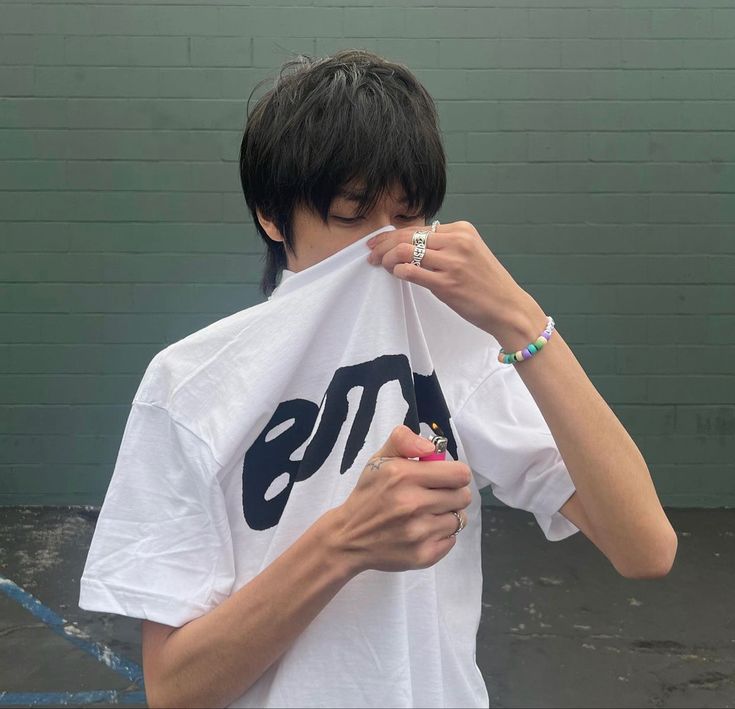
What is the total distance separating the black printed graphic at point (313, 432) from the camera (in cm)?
115

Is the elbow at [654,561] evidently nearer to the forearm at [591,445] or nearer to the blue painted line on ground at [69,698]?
the forearm at [591,445]

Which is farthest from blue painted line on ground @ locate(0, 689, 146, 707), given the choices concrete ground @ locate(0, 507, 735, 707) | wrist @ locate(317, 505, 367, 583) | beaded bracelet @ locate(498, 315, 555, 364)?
beaded bracelet @ locate(498, 315, 555, 364)

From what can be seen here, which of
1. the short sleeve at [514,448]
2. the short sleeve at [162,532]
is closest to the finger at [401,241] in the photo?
the short sleeve at [514,448]

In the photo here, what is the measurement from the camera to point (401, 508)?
99 cm

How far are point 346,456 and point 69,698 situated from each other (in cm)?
270

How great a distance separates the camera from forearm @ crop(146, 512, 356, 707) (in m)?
1.04

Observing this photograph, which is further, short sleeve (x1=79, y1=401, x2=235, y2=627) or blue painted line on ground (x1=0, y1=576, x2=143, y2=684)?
blue painted line on ground (x1=0, y1=576, x2=143, y2=684)

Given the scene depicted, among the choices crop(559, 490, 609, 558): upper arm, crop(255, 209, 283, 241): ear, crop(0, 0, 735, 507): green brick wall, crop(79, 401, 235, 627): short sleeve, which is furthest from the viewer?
crop(0, 0, 735, 507): green brick wall

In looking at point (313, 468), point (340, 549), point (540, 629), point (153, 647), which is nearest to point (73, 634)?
point (540, 629)

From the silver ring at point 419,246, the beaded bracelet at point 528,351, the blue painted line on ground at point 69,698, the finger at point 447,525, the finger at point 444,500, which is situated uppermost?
the silver ring at point 419,246

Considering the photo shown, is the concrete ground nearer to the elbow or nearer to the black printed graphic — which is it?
the elbow

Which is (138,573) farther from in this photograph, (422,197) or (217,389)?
(422,197)

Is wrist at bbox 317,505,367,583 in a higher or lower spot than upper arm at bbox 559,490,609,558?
higher

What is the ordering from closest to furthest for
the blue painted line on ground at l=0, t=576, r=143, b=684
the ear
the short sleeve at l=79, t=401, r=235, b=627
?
the short sleeve at l=79, t=401, r=235, b=627
the ear
the blue painted line on ground at l=0, t=576, r=143, b=684
